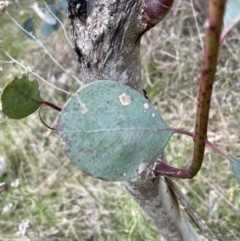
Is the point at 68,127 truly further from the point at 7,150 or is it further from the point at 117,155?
the point at 7,150

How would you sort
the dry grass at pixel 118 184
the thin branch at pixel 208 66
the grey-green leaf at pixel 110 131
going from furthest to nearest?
the dry grass at pixel 118 184
the grey-green leaf at pixel 110 131
the thin branch at pixel 208 66

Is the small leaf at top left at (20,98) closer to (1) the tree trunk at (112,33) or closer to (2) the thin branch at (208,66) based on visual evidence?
(1) the tree trunk at (112,33)

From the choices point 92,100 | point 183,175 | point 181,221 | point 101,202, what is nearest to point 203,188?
point 101,202

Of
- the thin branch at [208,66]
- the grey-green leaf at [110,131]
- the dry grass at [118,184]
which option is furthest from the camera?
the dry grass at [118,184]

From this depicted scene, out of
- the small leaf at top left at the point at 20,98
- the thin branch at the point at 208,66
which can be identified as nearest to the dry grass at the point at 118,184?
the small leaf at top left at the point at 20,98

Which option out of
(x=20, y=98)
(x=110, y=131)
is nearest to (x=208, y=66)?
(x=110, y=131)

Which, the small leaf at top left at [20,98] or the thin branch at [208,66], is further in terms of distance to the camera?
the small leaf at top left at [20,98]
